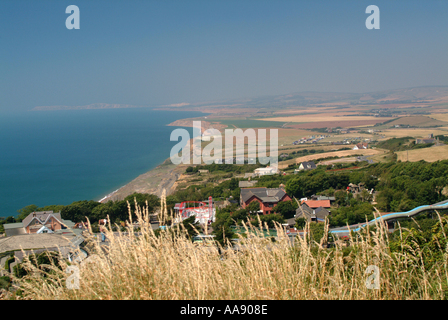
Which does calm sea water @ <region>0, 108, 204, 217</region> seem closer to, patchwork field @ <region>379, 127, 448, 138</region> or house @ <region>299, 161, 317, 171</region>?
house @ <region>299, 161, 317, 171</region>

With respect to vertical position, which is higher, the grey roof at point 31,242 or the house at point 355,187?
the grey roof at point 31,242

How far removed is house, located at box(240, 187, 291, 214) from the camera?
1514 centimetres

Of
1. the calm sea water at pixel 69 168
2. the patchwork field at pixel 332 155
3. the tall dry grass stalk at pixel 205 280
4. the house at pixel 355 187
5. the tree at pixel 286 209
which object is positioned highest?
the tall dry grass stalk at pixel 205 280

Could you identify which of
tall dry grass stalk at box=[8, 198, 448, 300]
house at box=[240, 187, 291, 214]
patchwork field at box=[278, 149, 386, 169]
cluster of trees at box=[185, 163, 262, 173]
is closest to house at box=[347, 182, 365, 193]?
house at box=[240, 187, 291, 214]

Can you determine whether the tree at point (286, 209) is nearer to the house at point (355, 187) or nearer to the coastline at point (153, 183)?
the house at point (355, 187)

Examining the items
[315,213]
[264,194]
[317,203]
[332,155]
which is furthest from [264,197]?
[332,155]

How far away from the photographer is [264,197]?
51.7 ft

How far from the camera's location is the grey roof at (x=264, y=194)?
1554 cm

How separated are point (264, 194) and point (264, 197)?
429 millimetres

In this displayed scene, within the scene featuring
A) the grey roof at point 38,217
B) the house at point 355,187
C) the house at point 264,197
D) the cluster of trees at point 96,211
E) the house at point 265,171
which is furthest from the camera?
the house at point 265,171

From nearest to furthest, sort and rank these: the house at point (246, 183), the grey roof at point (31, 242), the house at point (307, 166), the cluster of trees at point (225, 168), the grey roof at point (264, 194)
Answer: the grey roof at point (31, 242) → the grey roof at point (264, 194) → the house at point (246, 183) → the house at point (307, 166) → the cluster of trees at point (225, 168)

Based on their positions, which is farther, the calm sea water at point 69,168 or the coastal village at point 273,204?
the calm sea water at point 69,168

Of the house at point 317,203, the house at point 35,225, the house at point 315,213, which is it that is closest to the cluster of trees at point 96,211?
the house at point 35,225
